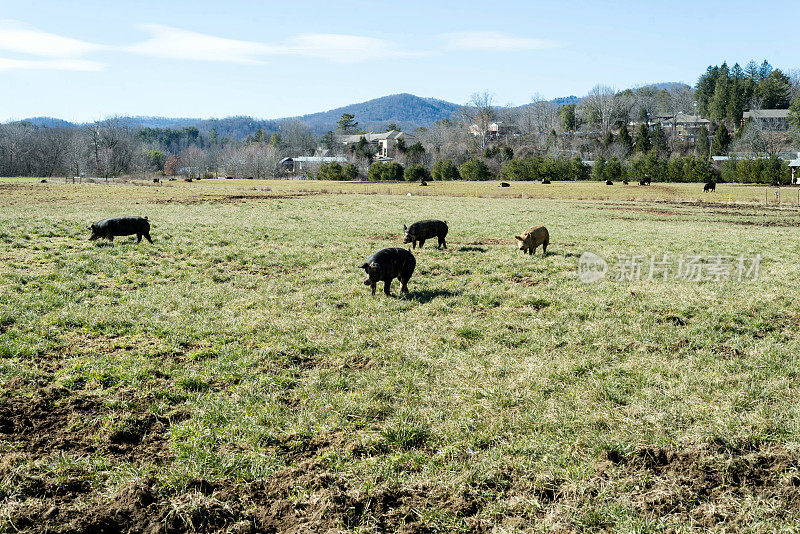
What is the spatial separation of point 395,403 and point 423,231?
1133 cm

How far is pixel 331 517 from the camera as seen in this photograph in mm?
4223

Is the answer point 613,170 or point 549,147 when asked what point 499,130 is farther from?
point 613,170

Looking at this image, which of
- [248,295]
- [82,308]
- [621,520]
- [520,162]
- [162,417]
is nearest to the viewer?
[621,520]

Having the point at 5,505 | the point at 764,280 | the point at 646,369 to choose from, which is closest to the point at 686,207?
the point at 764,280

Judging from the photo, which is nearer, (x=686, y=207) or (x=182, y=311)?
(x=182, y=311)

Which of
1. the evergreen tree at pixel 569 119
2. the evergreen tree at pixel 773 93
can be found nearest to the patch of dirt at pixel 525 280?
the evergreen tree at pixel 569 119

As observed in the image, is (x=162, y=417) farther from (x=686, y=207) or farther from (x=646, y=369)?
(x=686, y=207)

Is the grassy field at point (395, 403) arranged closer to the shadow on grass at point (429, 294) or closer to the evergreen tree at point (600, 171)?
the shadow on grass at point (429, 294)

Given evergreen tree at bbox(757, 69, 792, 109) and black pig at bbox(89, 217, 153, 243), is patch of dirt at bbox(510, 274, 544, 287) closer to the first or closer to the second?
black pig at bbox(89, 217, 153, 243)

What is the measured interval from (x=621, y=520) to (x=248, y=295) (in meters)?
8.70

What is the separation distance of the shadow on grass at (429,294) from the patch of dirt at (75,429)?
592 centimetres

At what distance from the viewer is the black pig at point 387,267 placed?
10.5 meters

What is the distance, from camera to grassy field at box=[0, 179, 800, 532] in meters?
4.30

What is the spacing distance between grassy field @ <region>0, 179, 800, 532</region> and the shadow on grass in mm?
108
